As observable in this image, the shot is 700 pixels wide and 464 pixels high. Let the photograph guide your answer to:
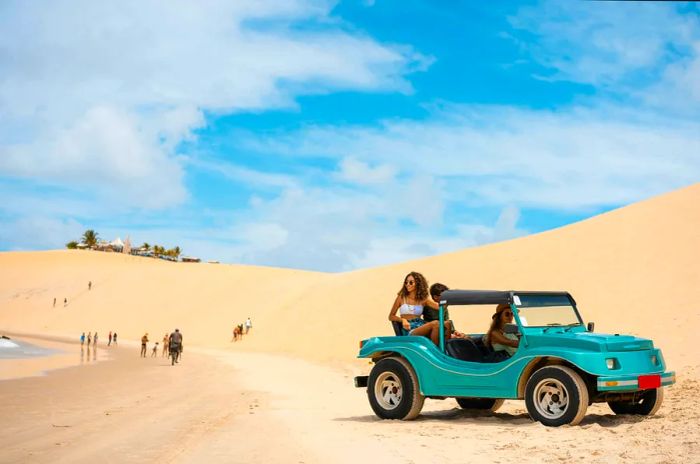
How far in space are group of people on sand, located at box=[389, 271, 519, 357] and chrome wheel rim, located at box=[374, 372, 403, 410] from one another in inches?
30.6

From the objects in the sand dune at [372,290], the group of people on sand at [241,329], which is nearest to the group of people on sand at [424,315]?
the sand dune at [372,290]

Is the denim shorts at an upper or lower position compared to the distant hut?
lower

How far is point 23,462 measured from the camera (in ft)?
26.6

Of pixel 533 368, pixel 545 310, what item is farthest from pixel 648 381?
pixel 545 310

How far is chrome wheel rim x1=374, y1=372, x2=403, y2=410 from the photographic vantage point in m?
12.1

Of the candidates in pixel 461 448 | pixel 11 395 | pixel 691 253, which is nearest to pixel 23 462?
pixel 461 448

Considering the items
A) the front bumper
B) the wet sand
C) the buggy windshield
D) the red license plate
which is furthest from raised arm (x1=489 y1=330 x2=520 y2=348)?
the wet sand

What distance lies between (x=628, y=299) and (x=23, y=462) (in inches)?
1439

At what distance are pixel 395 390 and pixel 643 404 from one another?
12.1 ft

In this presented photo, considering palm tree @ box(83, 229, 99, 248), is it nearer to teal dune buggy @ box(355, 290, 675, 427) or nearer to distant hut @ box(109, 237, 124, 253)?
distant hut @ box(109, 237, 124, 253)

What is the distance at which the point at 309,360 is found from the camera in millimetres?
38688

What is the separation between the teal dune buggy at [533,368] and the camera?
33.2ft

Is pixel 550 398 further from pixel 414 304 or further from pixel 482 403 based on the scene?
pixel 482 403

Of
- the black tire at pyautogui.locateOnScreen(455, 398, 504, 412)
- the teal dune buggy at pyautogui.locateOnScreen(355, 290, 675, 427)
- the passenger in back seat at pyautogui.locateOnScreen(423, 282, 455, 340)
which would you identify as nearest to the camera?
the teal dune buggy at pyautogui.locateOnScreen(355, 290, 675, 427)
